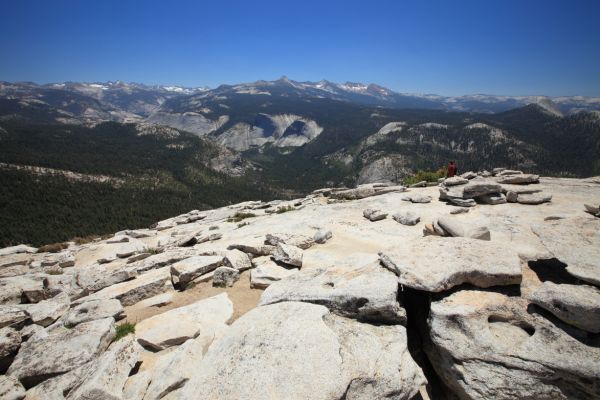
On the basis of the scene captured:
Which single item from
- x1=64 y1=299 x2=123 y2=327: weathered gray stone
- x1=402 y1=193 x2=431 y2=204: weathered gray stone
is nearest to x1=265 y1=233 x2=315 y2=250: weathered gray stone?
x1=64 y1=299 x2=123 y2=327: weathered gray stone

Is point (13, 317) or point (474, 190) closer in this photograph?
point (13, 317)

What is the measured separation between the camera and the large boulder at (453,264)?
959 centimetres

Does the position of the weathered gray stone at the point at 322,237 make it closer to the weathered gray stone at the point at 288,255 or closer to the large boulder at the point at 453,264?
the weathered gray stone at the point at 288,255

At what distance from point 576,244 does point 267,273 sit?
12.7 m

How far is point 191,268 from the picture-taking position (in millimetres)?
14820

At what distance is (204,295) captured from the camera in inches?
538

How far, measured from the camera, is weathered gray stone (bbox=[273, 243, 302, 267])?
15312 millimetres

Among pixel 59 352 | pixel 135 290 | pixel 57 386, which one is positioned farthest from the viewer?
pixel 135 290

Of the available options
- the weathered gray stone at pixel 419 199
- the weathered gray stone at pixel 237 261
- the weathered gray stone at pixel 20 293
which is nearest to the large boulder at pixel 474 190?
the weathered gray stone at pixel 419 199

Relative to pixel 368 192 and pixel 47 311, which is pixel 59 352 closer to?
pixel 47 311

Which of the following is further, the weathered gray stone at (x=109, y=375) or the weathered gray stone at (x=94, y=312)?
the weathered gray stone at (x=94, y=312)

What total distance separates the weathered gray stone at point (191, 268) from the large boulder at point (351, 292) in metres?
5.33

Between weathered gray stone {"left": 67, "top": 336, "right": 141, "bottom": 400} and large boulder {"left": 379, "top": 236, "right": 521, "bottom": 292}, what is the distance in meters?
8.50

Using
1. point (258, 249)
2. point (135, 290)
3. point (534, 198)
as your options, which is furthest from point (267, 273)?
point (534, 198)
